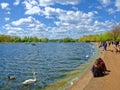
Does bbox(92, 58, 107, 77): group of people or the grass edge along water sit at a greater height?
bbox(92, 58, 107, 77): group of people

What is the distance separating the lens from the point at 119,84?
19.2m

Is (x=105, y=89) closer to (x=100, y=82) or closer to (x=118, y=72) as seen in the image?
(x=100, y=82)

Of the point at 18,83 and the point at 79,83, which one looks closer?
the point at 79,83

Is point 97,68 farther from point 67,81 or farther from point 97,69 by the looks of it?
point 67,81

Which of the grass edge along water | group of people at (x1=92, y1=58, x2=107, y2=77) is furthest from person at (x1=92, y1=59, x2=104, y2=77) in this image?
the grass edge along water

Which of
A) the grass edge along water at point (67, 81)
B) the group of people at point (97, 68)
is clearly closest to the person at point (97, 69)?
the group of people at point (97, 68)

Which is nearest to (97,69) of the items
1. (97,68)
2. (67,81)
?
(97,68)

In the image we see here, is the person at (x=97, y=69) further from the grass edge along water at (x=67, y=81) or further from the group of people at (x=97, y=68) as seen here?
the grass edge along water at (x=67, y=81)

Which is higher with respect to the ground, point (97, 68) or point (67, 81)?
point (97, 68)

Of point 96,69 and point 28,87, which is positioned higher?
point 96,69

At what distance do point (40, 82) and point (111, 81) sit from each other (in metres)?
8.02

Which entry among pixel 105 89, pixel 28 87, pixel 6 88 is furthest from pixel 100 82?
pixel 6 88

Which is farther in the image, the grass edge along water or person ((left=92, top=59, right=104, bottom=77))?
person ((left=92, top=59, right=104, bottom=77))

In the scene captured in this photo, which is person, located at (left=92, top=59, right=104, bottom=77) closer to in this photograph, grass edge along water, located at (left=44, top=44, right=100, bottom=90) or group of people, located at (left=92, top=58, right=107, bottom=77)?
group of people, located at (left=92, top=58, right=107, bottom=77)
